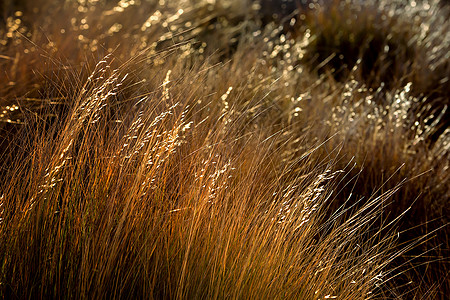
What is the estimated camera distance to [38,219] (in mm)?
1717

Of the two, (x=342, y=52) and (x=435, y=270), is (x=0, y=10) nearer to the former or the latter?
(x=342, y=52)

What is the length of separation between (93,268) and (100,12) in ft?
12.0

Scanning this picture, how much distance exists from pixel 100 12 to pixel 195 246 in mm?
3581

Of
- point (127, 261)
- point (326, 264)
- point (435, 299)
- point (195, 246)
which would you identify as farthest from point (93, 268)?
point (435, 299)

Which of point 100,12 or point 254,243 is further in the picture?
point 100,12

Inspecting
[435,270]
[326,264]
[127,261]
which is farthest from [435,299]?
[127,261]

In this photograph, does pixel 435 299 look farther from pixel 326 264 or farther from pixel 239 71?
pixel 239 71

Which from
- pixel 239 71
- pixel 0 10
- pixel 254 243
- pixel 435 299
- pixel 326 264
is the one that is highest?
pixel 0 10

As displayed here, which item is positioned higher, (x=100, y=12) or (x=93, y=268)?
(x=100, y=12)

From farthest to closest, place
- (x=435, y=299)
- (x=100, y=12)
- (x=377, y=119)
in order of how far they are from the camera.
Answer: (x=100, y=12) < (x=377, y=119) < (x=435, y=299)

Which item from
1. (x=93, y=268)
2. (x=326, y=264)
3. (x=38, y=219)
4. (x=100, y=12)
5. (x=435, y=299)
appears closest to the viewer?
(x=93, y=268)

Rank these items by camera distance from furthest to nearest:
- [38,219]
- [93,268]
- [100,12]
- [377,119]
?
[100,12]
[377,119]
[38,219]
[93,268]

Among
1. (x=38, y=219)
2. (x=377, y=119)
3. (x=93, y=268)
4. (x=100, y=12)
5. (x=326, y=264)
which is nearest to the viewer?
(x=93, y=268)

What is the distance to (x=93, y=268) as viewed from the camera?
5.27ft
